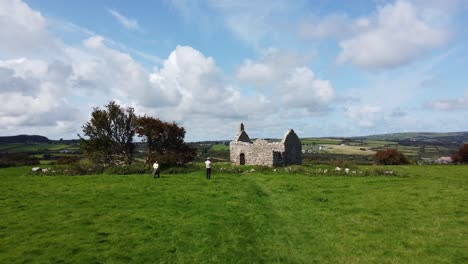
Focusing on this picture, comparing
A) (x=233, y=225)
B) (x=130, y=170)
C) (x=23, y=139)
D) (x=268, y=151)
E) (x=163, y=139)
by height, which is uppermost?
(x=23, y=139)

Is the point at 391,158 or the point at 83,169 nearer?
the point at 83,169

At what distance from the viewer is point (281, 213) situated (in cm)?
1545

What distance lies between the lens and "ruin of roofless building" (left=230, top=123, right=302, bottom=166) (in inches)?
1561

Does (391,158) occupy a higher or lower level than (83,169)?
lower

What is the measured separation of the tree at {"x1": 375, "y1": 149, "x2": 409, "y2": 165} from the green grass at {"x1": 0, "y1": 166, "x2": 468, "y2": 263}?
24636 millimetres

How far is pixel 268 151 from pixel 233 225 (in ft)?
86.7

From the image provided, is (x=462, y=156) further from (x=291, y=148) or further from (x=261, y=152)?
(x=261, y=152)

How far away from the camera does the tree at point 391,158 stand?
45375mm

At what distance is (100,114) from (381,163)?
127ft

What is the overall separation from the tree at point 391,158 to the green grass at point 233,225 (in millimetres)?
24636

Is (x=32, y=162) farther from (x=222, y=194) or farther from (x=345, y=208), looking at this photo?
(x=345, y=208)

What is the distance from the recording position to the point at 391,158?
45.9m

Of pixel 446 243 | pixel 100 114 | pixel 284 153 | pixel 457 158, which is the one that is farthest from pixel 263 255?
pixel 457 158

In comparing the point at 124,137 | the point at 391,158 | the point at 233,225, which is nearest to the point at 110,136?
the point at 124,137
